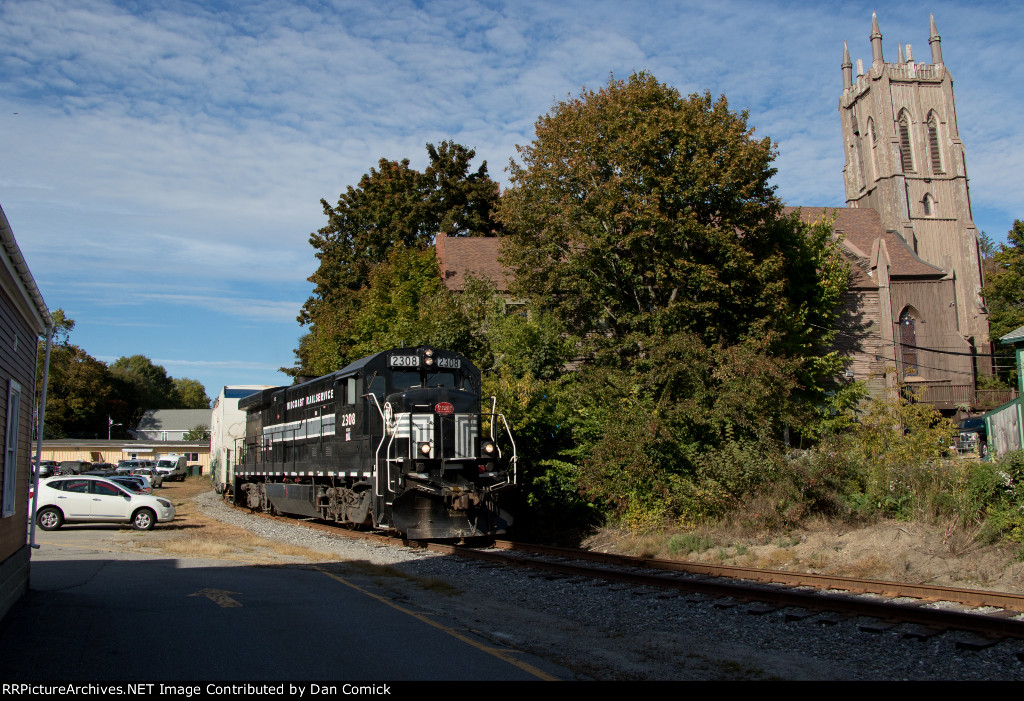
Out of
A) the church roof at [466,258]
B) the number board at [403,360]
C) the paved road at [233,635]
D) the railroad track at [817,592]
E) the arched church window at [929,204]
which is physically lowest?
the railroad track at [817,592]

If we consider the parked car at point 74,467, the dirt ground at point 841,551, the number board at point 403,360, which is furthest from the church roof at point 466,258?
the parked car at point 74,467

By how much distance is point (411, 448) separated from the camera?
15016 millimetres

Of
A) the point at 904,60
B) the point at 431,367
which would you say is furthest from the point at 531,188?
the point at 904,60

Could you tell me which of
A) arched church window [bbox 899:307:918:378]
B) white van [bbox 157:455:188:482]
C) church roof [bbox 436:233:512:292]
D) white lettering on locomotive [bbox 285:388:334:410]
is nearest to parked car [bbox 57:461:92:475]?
white van [bbox 157:455:188:482]

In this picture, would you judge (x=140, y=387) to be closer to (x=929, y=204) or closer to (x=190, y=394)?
(x=190, y=394)

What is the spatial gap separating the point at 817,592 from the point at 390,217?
3923 cm

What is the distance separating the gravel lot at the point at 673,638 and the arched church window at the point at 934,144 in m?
50.4

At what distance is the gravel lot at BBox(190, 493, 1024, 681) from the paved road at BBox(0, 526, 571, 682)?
1.82 ft

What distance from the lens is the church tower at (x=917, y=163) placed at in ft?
157

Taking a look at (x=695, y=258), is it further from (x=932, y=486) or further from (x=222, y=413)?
(x=222, y=413)

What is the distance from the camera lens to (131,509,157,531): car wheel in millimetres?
21984

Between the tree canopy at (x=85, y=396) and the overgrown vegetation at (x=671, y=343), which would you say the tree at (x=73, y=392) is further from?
the overgrown vegetation at (x=671, y=343)

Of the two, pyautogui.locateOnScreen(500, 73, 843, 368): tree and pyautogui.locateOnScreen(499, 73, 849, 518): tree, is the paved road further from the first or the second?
pyautogui.locateOnScreen(500, 73, 843, 368): tree

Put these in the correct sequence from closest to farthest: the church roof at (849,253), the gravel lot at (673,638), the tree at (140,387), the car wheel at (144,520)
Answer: the gravel lot at (673,638), the car wheel at (144,520), the church roof at (849,253), the tree at (140,387)
